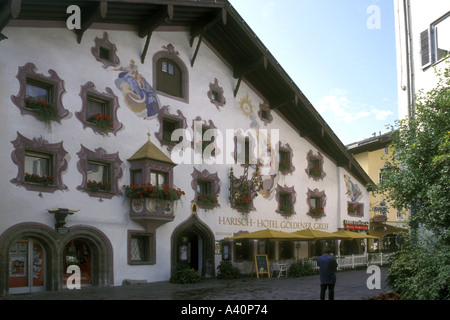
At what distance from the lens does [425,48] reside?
1962cm

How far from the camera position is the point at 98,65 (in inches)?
889

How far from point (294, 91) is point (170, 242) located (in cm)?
1162

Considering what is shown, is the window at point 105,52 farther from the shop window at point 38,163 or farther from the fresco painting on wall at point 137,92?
the shop window at point 38,163

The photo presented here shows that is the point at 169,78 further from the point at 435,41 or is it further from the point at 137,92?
the point at 435,41

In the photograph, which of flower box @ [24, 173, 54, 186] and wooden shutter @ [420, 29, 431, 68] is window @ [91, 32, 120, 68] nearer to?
flower box @ [24, 173, 54, 186]

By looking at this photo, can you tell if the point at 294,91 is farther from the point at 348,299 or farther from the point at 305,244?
the point at 348,299

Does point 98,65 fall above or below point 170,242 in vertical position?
above

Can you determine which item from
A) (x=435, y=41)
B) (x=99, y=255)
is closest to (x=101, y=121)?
(x=99, y=255)

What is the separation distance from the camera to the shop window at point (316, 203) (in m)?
33.6

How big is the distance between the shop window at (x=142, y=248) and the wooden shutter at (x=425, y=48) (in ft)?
42.5

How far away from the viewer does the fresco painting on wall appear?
23469 mm

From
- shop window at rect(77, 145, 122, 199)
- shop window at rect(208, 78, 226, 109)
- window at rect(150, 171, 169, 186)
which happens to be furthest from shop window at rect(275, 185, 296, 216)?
shop window at rect(77, 145, 122, 199)

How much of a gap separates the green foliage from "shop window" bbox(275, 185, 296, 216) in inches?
599
